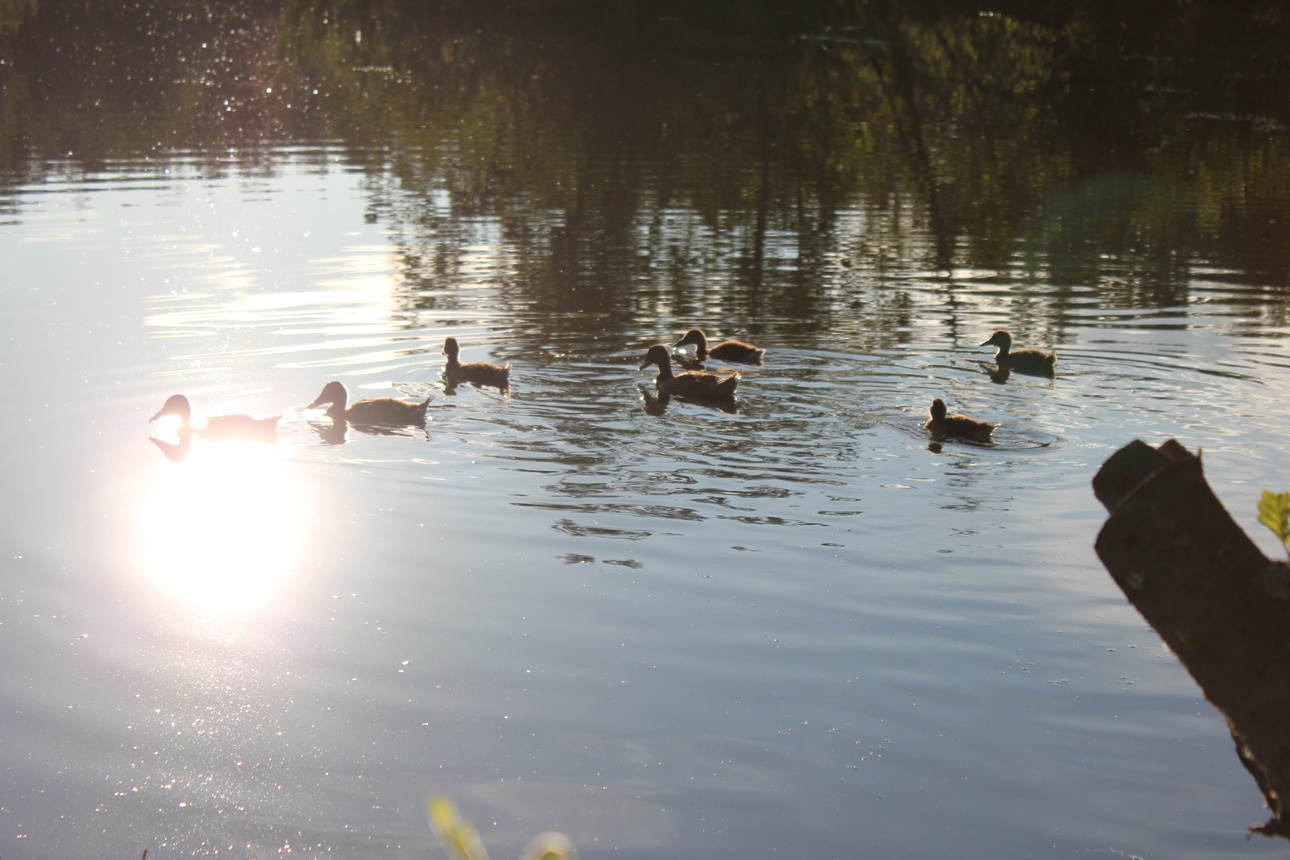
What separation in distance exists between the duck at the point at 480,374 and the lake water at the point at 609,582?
496 mm

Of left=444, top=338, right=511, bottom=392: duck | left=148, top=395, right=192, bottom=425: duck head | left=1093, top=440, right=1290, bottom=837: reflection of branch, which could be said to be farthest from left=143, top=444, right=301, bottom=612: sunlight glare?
left=1093, top=440, right=1290, bottom=837: reflection of branch

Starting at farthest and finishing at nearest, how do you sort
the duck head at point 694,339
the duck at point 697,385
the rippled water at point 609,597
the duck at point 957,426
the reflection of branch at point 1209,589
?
the duck head at point 694,339 < the duck at point 697,385 < the duck at point 957,426 < the rippled water at point 609,597 < the reflection of branch at point 1209,589

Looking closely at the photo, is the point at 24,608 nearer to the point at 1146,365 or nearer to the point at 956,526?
the point at 956,526

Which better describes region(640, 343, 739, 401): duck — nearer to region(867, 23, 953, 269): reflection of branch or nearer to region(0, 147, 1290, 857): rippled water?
region(0, 147, 1290, 857): rippled water

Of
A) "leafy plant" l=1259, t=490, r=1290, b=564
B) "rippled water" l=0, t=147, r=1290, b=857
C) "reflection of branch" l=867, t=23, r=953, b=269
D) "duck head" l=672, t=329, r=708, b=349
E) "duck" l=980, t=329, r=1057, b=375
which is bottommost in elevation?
"rippled water" l=0, t=147, r=1290, b=857

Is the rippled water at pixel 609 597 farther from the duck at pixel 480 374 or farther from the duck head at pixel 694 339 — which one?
the duck head at pixel 694 339

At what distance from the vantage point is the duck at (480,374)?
13.3m

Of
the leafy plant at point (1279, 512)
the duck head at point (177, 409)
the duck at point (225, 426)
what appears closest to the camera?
the leafy plant at point (1279, 512)

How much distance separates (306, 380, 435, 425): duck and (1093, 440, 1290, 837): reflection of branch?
9397 mm

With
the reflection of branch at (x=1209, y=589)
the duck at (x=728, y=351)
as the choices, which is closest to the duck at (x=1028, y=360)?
the duck at (x=728, y=351)

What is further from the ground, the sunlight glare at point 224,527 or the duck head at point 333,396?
the duck head at point 333,396

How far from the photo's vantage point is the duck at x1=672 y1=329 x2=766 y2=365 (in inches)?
567

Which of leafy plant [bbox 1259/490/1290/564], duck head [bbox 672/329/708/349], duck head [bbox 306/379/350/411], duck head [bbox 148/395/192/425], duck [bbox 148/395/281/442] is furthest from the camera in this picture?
duck head [bbox 672/329/708/349]

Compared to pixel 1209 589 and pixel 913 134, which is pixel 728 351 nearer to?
pixel 1209 589
